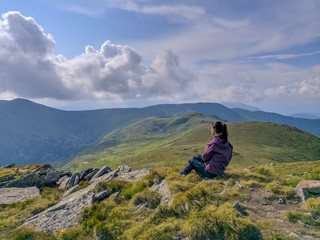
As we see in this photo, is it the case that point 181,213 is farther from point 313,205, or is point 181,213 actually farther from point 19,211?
point 19,211

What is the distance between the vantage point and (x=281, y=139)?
6545 inches

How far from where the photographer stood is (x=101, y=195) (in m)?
12.0

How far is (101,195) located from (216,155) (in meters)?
8.36

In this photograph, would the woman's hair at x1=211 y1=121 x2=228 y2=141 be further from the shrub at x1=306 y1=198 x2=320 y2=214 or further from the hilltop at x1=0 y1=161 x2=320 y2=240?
the shrub at x1=306 y1=198 x2=320 y2=214

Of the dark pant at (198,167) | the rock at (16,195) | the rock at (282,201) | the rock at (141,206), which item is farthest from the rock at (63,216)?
the rock at (282,201)

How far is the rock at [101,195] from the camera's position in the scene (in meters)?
11.8

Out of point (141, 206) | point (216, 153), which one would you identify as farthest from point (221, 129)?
point (141, 206)

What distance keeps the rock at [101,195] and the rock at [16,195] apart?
8.53 m

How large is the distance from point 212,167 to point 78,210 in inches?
353

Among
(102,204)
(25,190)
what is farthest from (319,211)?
(25,190)

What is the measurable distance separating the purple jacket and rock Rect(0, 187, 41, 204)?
16182 millimetres

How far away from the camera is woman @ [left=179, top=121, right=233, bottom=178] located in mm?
11094

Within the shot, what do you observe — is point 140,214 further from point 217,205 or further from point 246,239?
point 246,239

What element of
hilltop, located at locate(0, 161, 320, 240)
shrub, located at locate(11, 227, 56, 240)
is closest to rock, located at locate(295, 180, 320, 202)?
hilltop, located at locate(0, 161, 320, 240)
